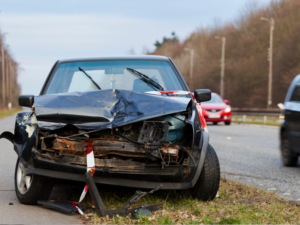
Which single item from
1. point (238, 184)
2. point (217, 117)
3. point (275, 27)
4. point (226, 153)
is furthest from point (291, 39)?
point (238, 184)

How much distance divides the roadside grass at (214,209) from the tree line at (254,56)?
36197 mm

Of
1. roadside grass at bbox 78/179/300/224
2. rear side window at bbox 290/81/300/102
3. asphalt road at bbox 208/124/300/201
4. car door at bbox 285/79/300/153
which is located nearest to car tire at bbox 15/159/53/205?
roadside grass at bbox 78/179/300/224

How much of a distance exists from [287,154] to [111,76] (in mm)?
4628

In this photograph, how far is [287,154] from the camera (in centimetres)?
877

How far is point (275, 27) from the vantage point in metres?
47.3

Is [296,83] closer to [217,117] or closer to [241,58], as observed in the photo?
[217,117]

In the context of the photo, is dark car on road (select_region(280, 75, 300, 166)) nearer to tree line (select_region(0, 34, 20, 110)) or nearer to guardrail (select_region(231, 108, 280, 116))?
guardrail (select_region(231, 108, 280, 116))

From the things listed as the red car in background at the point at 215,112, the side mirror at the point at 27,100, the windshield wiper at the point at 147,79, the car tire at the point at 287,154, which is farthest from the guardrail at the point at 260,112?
the side mirror at the point at 27,100

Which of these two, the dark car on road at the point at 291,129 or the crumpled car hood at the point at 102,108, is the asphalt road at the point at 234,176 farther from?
the crumpled car hood at the point at 102,108

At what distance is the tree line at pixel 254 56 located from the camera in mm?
42656

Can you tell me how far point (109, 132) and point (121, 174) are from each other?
43 cm

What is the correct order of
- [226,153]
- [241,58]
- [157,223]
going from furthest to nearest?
[241,58] < [226,153] < [157,223]

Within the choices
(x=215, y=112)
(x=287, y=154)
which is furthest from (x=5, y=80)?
(x=287, y=154)

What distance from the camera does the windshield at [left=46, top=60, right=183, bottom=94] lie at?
18.1ft
